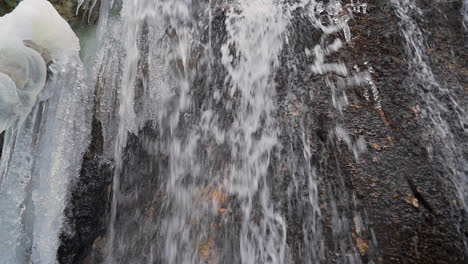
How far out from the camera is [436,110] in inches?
97.5

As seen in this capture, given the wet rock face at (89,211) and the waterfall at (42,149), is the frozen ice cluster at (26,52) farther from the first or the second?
the wet rock face at (89,211)

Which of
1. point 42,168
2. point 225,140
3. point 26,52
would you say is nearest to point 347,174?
point 225,140

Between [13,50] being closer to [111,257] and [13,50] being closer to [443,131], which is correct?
[111,257]

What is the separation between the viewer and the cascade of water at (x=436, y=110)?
226cm

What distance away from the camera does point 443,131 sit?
241cm

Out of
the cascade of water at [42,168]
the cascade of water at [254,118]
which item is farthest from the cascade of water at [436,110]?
the cascade of water at [42,168]

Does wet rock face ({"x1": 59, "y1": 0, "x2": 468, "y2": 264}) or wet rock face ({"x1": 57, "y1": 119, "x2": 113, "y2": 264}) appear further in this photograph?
wet rock face ({"x1": 57, "y1": 119, "x2": 113, "y2": 264})

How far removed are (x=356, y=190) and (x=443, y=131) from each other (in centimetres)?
73

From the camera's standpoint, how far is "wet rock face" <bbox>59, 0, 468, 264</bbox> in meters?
2.04

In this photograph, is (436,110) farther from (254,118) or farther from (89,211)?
(89,211)

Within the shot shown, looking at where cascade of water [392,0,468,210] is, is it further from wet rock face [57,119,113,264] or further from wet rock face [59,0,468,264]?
wet rock face [57,119,113,264]

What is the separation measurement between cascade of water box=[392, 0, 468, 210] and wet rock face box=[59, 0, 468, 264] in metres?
0.05

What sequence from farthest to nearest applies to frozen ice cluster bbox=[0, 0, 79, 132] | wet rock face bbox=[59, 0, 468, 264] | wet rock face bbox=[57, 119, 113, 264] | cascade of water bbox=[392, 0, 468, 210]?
wet rock face bbox=[57, 119, 113, 264]
frozen ice cluster bbox=[0, 0, 79, 132]
cascade of water bbox=[392, 0, 468, 210]
wet rock face bbox=[59, 0, 468, 264]

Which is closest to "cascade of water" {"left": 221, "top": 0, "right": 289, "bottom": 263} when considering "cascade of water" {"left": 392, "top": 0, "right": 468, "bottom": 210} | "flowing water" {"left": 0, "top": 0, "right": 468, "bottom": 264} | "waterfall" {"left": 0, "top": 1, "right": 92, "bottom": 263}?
"flowing water" {"left": 0, "top": 0, "right": 468, "bottom": 264}
